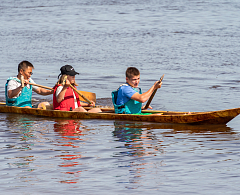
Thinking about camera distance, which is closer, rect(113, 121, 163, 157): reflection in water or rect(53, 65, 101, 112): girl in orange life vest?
rect(113, 121, 163, 157): reflection in water

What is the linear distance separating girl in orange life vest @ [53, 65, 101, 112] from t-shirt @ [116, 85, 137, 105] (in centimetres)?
105

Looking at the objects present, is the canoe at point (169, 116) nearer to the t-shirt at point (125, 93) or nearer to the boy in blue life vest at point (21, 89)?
the t-shirt at point (125, 93)

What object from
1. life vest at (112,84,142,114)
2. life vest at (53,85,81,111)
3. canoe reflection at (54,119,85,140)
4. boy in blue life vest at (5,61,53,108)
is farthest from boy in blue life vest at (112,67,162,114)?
boy in blue life vest at (5,61,53,108)

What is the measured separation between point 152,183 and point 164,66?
12024 mm

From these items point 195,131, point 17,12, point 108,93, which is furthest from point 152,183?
point 17,12

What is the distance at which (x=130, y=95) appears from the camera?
29.8 feet

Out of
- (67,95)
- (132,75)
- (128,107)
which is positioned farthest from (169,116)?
(67,95)

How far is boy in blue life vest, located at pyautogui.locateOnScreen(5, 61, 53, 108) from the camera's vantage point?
10156 millimetres

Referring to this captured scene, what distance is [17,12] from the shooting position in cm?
3456

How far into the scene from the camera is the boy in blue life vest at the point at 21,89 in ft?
33.3

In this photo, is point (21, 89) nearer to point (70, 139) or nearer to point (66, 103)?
point (66, 103)

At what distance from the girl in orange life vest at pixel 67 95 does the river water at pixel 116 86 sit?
360mm

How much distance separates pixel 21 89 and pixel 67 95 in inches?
41.4

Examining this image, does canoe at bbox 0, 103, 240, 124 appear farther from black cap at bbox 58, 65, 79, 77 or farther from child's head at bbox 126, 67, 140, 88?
black cap at bbox 58, 65, 79, 77
